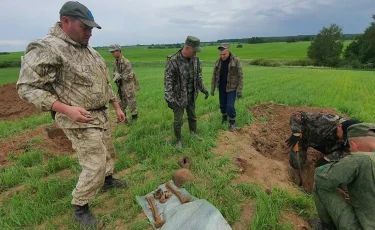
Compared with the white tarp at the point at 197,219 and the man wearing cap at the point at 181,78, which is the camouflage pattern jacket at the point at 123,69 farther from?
the white tarp at the point at 197,219

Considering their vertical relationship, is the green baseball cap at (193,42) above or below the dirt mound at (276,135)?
above

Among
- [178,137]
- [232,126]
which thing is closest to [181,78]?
[178,137]

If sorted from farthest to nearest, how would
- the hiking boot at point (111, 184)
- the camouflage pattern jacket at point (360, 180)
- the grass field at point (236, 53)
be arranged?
1. the grass field at point (236, 53)
2. the hiking boot at point (111, 184)
3. the camouflage pattern jacket at point (360, 180)

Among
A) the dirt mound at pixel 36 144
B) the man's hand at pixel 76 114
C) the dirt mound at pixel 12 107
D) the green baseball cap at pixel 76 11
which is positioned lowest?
the dirt mound at pixel 12 107

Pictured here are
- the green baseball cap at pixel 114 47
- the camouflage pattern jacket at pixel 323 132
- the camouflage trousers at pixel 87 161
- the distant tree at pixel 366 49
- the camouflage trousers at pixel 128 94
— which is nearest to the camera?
the camouflage trousers at pixel 87 161

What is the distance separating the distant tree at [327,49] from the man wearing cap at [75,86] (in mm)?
56768

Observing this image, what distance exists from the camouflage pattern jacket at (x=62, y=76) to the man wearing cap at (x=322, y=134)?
123 inches

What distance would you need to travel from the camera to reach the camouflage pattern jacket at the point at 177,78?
14.9 feet

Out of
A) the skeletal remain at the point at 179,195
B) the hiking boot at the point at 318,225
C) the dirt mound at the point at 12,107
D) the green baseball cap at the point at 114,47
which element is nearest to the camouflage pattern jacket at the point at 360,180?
the hiking boot at the point at 318,225

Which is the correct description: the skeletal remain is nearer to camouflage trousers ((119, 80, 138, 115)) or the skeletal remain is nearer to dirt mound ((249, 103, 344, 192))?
dirt mound ((249, 103, 344, 192))

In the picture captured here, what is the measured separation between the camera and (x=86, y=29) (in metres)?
2.57

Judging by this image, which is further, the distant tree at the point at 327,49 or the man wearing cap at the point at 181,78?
the distant tree at the point at 327,49

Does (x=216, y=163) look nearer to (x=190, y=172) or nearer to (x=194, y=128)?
(x=190, y=172)

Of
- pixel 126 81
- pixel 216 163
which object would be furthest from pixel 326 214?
pixel 126 81
